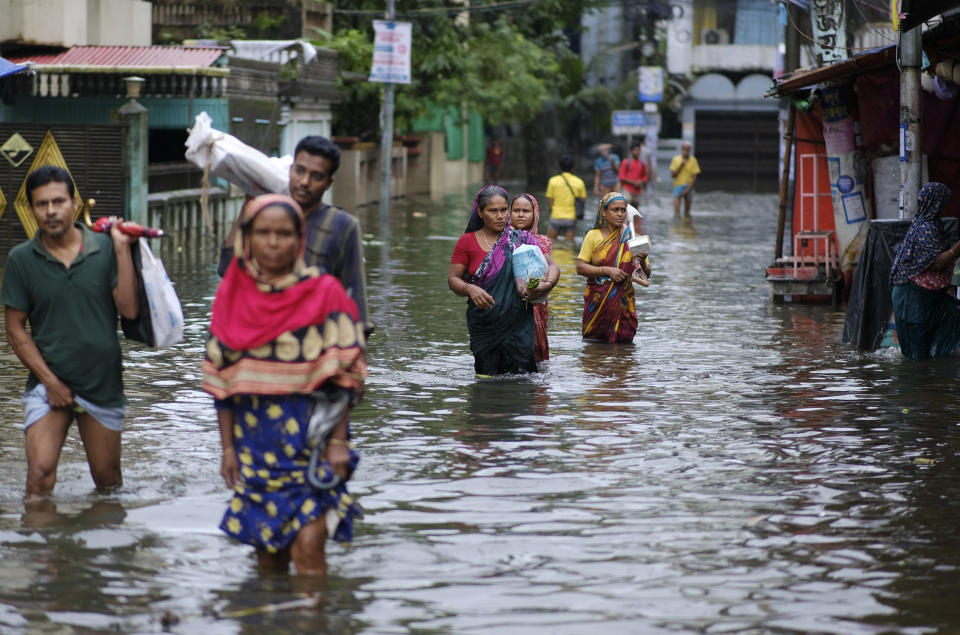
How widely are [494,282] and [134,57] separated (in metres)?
13.3

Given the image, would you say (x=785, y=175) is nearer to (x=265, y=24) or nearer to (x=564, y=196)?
(x=564, y=196)

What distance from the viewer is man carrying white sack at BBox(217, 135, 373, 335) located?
6.14 metres

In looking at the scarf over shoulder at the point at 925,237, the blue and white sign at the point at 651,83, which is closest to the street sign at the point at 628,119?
the blue and white sign at the point at 651,83

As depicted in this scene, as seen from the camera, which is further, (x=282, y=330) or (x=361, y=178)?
(x=361, y=178)

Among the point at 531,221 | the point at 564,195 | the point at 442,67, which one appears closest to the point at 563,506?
the point at 531,221

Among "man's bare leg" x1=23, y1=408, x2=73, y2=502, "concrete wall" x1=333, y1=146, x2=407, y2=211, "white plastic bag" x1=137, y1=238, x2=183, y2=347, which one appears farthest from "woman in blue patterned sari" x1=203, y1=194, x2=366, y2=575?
"concrete wall" x1=333, y1=146, x2=407, y2=211

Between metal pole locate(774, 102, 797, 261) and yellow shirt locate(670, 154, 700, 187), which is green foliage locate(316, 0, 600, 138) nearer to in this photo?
yellow shirt locate(670, 154, 700, 187)

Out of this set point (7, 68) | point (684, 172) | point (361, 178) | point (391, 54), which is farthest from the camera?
point (361, 178)

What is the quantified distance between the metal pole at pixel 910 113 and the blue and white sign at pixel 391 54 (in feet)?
55.3

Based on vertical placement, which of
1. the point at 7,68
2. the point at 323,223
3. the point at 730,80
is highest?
the point at 730,80

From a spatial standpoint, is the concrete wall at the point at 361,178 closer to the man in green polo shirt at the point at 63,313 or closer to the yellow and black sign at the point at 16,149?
the yellow and black sign at the point at 16,149

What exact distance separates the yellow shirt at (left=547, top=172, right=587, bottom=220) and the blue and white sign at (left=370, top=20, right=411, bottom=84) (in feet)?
19.6

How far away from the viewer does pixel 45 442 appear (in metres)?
6.53

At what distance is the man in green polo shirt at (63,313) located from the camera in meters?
6.45
